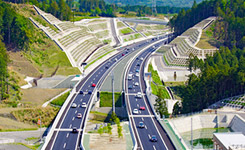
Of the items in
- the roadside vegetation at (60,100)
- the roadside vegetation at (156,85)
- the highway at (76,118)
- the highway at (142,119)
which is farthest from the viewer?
the roadside vegetation at (156,85)

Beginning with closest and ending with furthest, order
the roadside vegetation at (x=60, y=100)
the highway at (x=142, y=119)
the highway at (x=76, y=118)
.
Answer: the highway at (x=142, y=119) < the highway at (x=76, y=118) < the roadside vegetation at (x=60, y=100)

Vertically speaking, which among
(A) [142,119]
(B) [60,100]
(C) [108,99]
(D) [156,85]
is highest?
(D) [156,85]

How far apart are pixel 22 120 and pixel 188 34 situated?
109 meters

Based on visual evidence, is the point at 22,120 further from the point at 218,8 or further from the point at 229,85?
the point at 218,8

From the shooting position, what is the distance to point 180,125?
322ft

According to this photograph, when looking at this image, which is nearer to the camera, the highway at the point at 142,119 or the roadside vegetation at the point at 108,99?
the highway at the point at 142,119

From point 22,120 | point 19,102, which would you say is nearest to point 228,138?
point 22,120

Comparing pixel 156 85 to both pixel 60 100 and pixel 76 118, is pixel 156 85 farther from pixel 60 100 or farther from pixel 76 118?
pixel 76 118

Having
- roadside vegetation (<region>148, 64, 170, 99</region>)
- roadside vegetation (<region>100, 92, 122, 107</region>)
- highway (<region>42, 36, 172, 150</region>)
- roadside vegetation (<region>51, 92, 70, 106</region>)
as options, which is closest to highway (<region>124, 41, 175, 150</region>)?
roadside vegetation (<region>100, 92, 122, 107</region>)

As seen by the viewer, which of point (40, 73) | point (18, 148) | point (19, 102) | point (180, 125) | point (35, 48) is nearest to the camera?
point (18, 148)

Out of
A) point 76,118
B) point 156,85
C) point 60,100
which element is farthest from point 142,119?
point 156,85

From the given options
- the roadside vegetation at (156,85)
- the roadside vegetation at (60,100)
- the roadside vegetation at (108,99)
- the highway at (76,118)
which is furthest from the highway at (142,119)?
the roadside vegetation at (60,100)

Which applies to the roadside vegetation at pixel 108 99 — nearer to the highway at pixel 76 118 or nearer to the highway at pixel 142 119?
the highway at pixel 142 119

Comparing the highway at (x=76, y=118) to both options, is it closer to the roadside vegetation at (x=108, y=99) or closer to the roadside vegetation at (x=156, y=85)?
the roadside vegetation at (x=108, y=99)
